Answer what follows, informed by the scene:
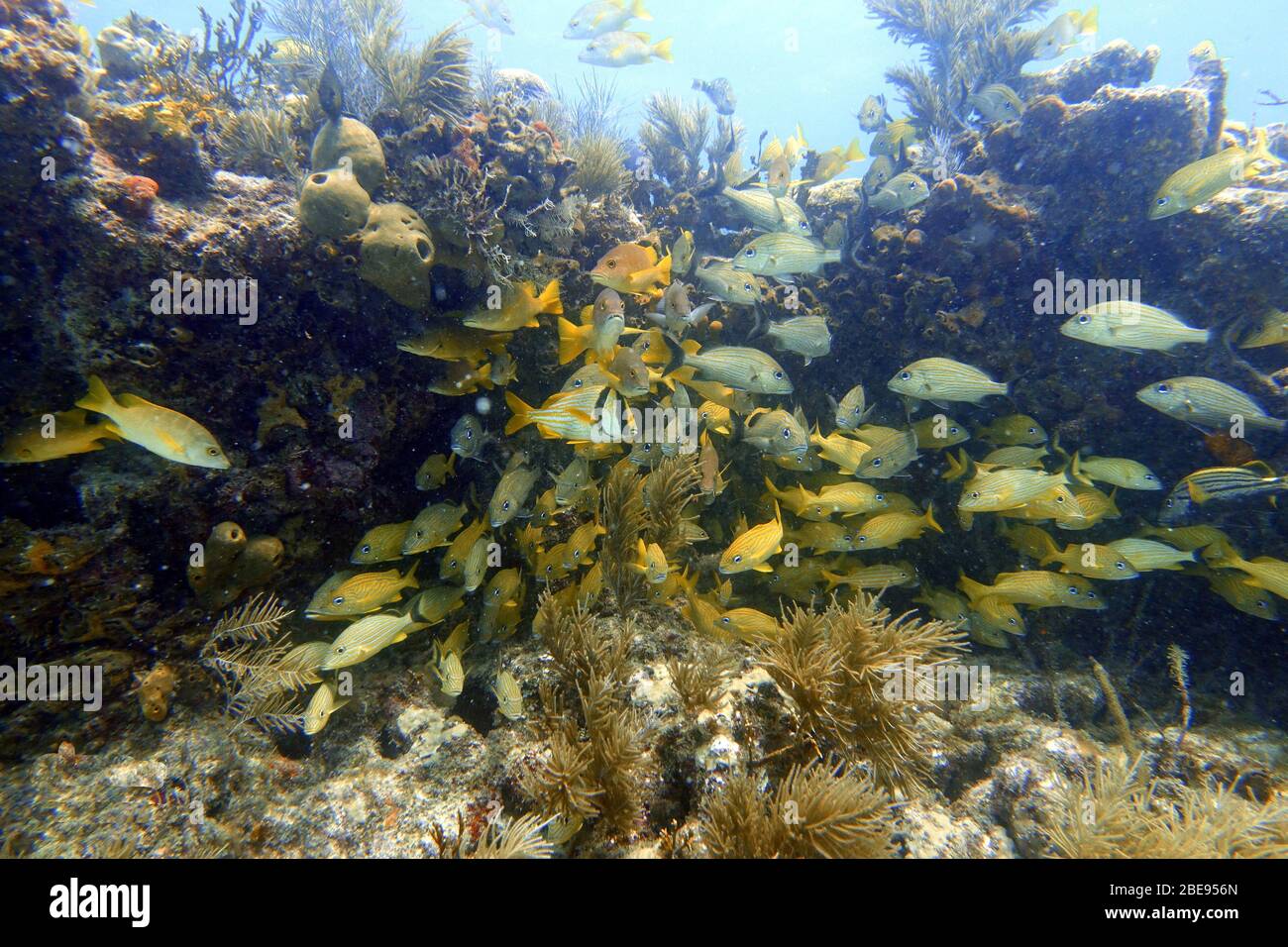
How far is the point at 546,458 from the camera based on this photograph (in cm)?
485

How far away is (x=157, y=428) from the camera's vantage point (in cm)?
267

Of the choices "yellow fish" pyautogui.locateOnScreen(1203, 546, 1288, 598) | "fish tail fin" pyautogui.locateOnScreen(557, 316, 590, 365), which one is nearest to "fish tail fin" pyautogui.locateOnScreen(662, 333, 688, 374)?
"fish tail fin" pyautogui.locateOnScreen(557, 316, 590, 365)

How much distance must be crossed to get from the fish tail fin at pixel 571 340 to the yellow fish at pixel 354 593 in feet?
6.42

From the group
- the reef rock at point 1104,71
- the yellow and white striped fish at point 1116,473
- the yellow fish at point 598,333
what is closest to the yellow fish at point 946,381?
the yellow and white striped fish at point 1116,473

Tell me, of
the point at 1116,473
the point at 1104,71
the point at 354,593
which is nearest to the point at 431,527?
the point at 354,593

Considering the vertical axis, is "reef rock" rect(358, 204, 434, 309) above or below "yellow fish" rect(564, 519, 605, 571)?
above

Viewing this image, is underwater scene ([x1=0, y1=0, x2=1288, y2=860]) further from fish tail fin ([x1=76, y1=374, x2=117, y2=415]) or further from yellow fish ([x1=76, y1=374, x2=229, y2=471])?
A: fish tail fin ([x1=76, y1=374, x2=117, y2=415])

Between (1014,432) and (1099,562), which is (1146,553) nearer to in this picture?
(1099,562)

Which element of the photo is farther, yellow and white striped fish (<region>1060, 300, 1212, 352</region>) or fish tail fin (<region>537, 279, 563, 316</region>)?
yellow and white striped fish (<region>1060, 300, 1212, 352</region>)

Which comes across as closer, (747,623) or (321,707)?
(321,707)

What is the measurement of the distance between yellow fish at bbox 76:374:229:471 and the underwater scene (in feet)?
0.09

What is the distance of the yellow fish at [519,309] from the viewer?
388 cm

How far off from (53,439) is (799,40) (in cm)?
10608

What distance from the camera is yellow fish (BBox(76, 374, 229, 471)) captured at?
2596 mm
